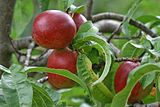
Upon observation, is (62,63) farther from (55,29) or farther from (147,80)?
(147,80)

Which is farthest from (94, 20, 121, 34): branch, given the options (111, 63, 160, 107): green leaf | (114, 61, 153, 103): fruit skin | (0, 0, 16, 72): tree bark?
(111, 63, 160, 107): green leaf

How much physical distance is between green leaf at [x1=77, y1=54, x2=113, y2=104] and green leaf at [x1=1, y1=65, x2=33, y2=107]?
0.15 meters

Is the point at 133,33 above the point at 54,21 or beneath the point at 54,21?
beneath

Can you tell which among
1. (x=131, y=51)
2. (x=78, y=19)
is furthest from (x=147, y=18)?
(x=78, y=19)

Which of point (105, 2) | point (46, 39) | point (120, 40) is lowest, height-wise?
point (105, 2)

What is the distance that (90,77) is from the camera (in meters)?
1.01

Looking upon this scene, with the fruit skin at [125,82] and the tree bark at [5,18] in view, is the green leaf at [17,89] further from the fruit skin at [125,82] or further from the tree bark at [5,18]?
the tree bark at [5,18]

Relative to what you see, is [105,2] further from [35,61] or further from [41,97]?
[41,97]

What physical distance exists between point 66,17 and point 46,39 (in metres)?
0.06

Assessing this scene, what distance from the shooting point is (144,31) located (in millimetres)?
1451

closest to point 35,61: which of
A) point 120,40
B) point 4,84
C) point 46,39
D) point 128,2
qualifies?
point 120,40

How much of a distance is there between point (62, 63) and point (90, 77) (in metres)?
0.07

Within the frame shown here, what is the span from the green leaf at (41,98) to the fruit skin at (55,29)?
0.12m

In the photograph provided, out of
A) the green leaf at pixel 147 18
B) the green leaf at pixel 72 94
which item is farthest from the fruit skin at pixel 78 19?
the green leaf at pixel 72 94
